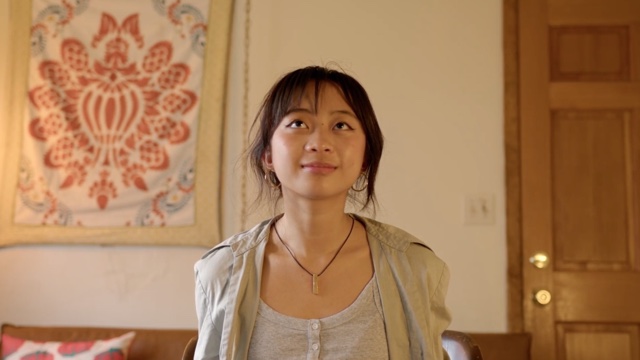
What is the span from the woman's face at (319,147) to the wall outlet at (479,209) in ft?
5.01

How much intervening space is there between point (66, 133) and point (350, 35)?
1172 millimetres

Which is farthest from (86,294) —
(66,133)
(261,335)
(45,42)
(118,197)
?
(261,335)

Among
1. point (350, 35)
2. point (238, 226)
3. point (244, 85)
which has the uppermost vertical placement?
point (350, 35)

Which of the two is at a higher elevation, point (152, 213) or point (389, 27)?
point (389, 27)

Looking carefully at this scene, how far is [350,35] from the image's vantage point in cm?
284

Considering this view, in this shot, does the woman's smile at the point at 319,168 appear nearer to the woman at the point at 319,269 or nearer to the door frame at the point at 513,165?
the woman at the point at 319,269

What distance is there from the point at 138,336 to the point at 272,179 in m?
1.40

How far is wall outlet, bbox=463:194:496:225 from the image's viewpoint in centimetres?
274

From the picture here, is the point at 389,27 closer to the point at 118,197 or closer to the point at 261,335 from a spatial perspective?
the point at 118,197

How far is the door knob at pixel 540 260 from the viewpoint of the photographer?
2.69m

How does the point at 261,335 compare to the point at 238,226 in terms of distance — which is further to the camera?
the point at 238,226

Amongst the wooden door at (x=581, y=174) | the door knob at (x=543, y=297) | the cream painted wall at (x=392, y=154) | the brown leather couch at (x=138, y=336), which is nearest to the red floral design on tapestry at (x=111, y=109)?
the cream painted wall at (x=392, y=154)

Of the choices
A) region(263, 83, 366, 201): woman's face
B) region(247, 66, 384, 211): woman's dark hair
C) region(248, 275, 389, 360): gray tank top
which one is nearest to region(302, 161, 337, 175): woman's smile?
region(263, 83, 366, 201): woman's face

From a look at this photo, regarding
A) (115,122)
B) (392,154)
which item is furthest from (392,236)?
(115,122)
